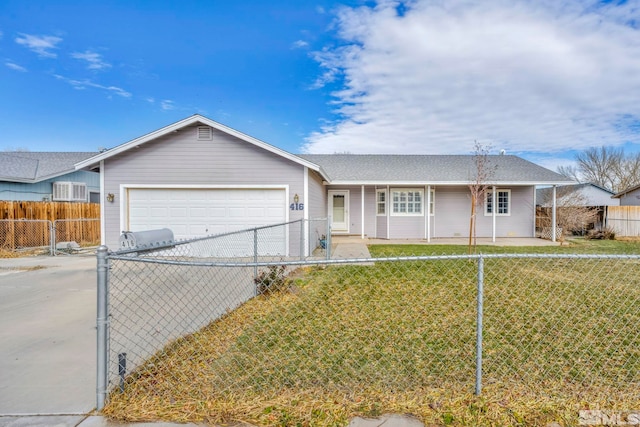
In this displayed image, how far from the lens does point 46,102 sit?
20375mm

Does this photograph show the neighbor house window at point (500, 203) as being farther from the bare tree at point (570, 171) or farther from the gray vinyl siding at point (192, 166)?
the bare tree at point (570, 171)

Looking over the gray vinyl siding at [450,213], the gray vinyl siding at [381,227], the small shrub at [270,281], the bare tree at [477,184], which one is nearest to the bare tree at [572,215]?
the bare tree at [477,184]

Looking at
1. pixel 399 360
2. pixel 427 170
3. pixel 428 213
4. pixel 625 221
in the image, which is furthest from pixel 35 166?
pixel 625 221

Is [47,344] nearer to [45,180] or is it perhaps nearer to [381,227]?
[381,227]

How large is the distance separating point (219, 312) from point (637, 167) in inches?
1756

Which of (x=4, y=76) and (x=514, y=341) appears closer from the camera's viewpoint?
(x=514, y=341)

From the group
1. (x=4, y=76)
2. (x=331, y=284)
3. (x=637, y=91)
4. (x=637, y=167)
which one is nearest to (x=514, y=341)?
(x=331, y=284)

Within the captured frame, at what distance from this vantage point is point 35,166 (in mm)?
18781

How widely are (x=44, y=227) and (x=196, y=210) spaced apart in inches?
308

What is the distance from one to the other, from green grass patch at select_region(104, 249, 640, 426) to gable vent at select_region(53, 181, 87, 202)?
59.5 ft

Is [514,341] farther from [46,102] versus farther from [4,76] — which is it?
[46,102]

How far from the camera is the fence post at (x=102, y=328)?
253cm

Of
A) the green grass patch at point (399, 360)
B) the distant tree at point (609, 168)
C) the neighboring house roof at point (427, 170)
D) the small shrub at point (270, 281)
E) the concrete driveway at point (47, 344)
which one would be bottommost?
the concrete driveway at point (47, 344)

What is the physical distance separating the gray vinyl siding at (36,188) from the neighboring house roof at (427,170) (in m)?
13.2
